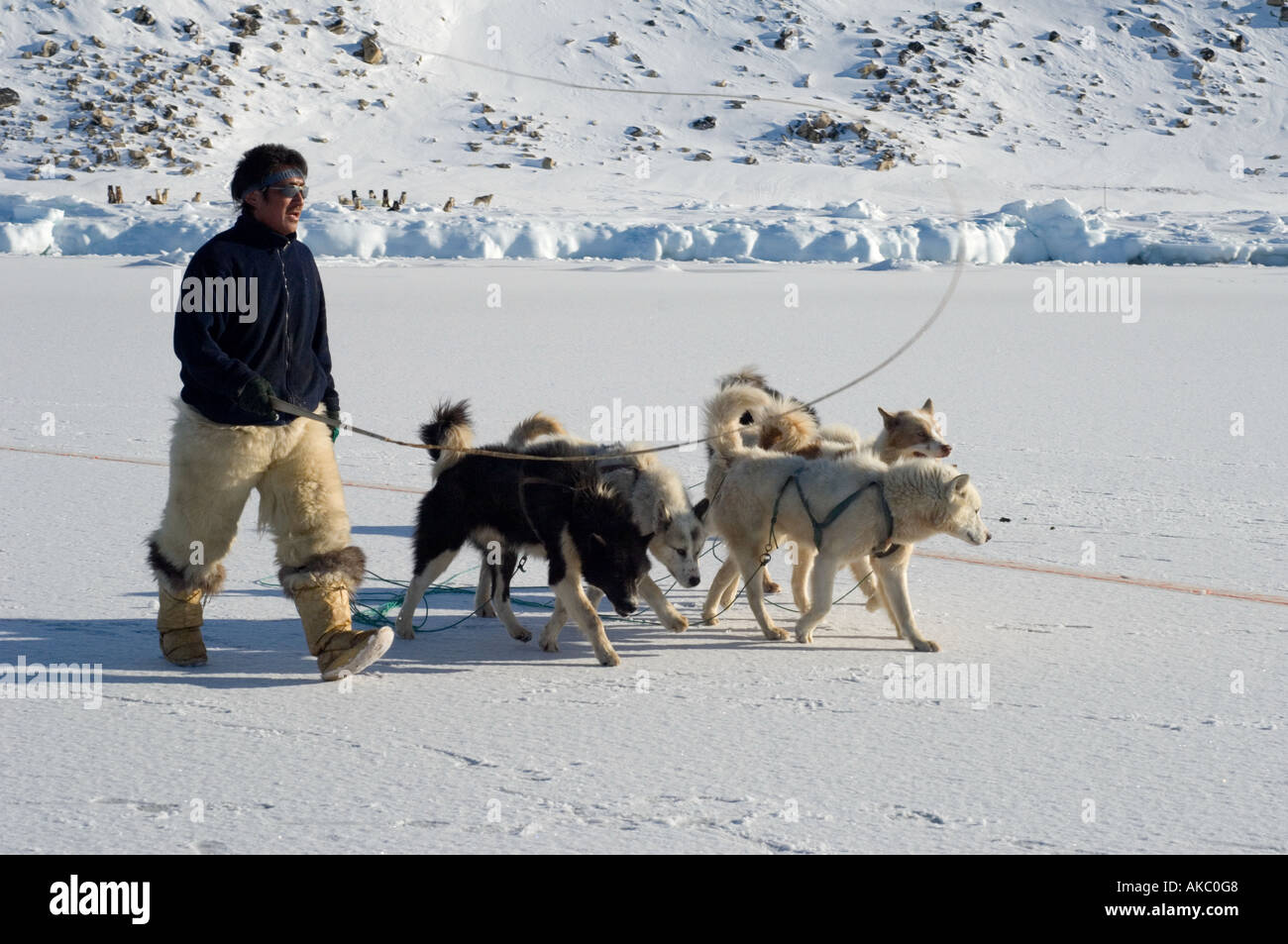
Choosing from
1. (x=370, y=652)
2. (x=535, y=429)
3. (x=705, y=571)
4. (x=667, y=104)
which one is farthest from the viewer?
(x=667, y=104)

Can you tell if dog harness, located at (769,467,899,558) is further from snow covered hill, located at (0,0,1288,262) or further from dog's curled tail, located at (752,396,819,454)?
snow covered hill, located at (0,0,1288,262)

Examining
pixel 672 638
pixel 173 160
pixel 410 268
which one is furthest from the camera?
pixel 173 160

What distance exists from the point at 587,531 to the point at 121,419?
25.1 feet

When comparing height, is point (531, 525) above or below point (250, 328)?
below

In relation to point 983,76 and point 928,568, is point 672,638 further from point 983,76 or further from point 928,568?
point 983,76

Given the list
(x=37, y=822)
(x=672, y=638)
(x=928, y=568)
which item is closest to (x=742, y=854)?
(x=37, y=822)

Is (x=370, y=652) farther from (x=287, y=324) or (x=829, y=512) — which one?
(x=829, y=512)

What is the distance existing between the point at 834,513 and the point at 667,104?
268 feet

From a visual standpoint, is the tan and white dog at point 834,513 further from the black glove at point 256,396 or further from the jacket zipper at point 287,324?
the black glove at point 256,396

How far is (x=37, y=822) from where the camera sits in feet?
12.8

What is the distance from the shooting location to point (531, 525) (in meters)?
5.56

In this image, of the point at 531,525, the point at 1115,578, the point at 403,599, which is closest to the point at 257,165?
the point at 531,525

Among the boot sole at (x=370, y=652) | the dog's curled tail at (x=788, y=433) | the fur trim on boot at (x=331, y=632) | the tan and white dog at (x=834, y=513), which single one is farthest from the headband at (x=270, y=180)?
the dog's curled tail at (x=788, y=433)

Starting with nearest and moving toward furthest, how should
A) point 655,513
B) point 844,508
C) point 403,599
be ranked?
1. point 655,513
2. point 844,508
3. point 403,599
